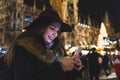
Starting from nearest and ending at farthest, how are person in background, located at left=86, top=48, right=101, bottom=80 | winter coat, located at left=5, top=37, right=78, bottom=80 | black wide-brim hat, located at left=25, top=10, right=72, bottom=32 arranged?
winter coat, located at left=5, top=37, right=78, bottom=80, black wide-brim hat, located at left=25, top=10, right=72, bottom=32, person in background, located at left=86, top=48, right=101, bottom=80

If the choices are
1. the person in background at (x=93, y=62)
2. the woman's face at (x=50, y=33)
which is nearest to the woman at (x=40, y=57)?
the woman's face at (x=50, y=33)

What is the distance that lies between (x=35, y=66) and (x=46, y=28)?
1.04 feet

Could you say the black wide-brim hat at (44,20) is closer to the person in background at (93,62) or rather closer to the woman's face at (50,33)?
the woman's face at (50,33)

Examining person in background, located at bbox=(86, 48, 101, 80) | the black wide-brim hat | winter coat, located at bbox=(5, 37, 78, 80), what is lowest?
person in background, located at bbox=(86, 48, 101, 80)

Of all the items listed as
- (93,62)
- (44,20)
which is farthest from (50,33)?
(93,62)

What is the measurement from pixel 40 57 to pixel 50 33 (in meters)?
Answer: 0.23

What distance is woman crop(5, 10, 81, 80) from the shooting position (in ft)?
5.68

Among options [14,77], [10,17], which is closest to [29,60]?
[14,77]

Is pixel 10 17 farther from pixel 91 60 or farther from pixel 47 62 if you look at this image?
pixel 47 62

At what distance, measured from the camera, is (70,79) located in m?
1.89

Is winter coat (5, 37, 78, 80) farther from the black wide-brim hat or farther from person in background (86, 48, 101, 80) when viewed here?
person in background (86, 48, 101, 80)

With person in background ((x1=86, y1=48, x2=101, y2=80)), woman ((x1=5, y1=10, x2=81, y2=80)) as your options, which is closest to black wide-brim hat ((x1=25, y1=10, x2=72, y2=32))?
woman ((x1=5, y1=10, x2=81, y2=80))

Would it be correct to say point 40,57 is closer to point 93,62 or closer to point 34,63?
point 34,63

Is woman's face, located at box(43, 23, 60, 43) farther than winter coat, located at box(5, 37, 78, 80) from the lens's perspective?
Yes
